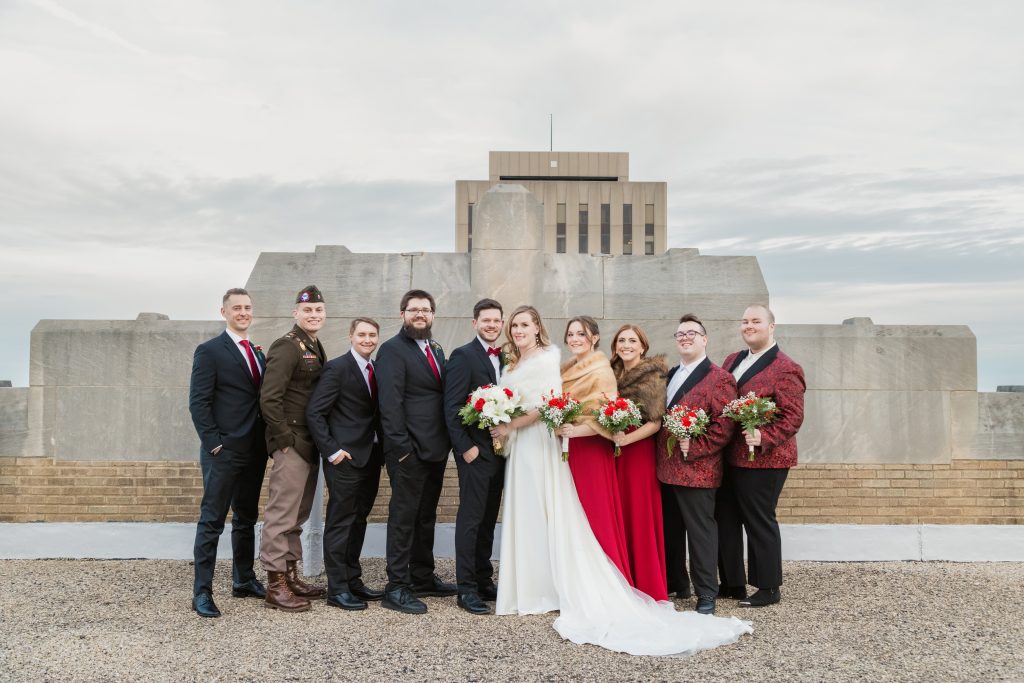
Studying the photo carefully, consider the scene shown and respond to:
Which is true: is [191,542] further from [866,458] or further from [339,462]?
[866,458]

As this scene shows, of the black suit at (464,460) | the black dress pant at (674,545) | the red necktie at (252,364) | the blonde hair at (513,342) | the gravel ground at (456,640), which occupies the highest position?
the blonde hair at (513,342)

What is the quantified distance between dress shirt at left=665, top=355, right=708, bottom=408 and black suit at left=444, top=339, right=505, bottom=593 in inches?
48.7

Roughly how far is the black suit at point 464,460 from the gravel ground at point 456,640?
41 centimetres

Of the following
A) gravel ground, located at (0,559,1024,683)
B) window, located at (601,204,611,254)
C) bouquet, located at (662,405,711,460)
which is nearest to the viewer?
gravel ground, located at (0,559,1024,683)

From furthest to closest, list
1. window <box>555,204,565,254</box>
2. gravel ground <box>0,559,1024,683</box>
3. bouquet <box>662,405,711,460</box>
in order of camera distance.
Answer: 1. window <box>555,204,565,254</box>
2. bouquet <box>662,405,711,460</box>
3. gravel ground <box>0,559,1024,683</box>

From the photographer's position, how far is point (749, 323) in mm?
5520

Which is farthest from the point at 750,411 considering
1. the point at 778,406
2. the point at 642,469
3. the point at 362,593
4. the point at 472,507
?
the point at 362,593

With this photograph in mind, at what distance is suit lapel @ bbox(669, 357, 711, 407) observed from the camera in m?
5.39

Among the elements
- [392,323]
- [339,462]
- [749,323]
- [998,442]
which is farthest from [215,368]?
[998,442]

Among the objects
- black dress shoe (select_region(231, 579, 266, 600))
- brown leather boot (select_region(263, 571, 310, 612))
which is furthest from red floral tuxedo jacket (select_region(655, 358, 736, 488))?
black dress shoe (select_region(231, 579, 266, 600))

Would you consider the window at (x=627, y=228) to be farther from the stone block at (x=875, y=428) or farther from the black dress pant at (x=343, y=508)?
the black dress pant at (x=343, y=508)

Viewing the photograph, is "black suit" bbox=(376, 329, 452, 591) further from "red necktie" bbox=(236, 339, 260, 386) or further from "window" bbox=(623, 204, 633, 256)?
"window" bbox=(623, 204, 633, 256)

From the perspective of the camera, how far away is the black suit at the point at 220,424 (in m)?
5.26

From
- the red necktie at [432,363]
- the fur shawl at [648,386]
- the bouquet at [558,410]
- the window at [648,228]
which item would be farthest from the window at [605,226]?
the bouquet at [558,410]
